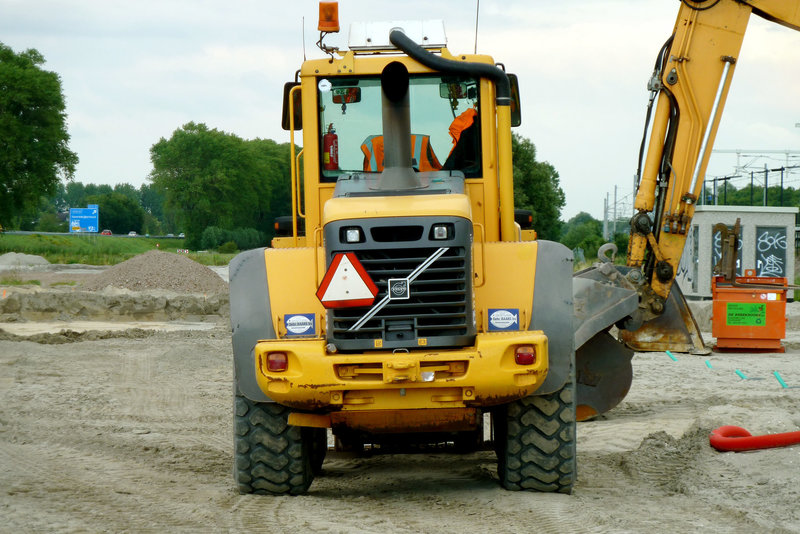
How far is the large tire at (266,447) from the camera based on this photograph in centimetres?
611

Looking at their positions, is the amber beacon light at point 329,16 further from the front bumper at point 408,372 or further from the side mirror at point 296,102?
the front bumper at point 408,372

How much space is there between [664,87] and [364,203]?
239 inches

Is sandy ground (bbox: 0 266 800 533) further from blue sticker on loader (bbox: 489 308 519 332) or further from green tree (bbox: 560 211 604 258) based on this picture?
green tree (bbox: 560 211 604 258)

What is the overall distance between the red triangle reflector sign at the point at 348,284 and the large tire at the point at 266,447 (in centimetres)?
99

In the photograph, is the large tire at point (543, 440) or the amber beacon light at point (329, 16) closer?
the large tire at point (543, 440)

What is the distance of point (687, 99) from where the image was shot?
10.8m

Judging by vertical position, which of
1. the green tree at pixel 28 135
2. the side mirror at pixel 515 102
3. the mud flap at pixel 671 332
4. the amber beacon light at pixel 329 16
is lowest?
the mud flap at pixel 671 332

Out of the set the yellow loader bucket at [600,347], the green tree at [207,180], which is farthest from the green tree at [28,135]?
the yellow loader bucket at [600,347]

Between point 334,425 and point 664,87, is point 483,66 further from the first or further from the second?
point 664,87

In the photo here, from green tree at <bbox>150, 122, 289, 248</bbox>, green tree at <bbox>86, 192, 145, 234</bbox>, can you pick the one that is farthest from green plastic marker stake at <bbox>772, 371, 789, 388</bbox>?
green tree at <bbox>86, 192, 145, 234</bbox>

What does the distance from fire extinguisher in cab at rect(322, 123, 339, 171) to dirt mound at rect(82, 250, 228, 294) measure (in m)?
21.7

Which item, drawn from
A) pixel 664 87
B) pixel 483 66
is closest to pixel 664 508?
pixel 483 66

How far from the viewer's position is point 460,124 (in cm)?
679

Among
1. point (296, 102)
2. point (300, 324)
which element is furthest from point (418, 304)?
point (296, 102)
